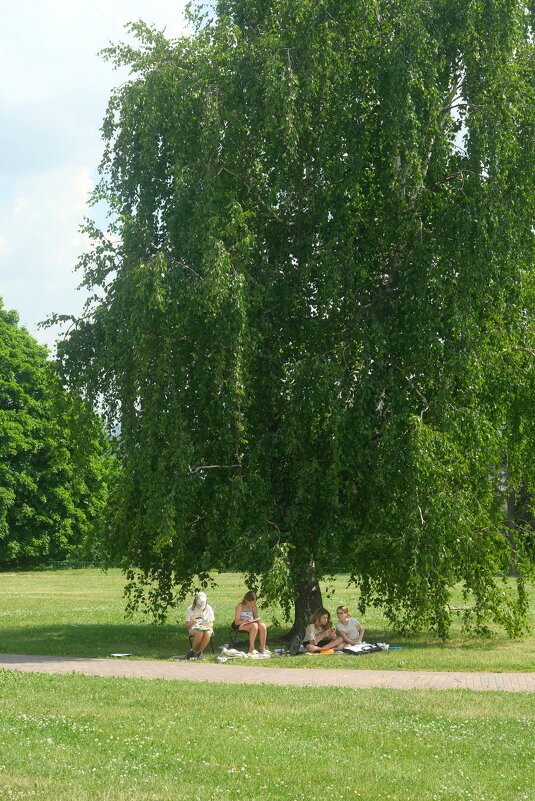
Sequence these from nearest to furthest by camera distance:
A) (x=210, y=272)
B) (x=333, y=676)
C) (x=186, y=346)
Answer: (x=333, y=676) → (x=210, y=272) → (x=186, y=346)

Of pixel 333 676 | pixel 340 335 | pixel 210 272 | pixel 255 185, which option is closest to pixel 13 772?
pixel 333 676

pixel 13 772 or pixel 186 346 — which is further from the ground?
pixel 186 346

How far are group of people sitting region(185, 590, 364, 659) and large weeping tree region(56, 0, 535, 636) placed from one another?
818mm

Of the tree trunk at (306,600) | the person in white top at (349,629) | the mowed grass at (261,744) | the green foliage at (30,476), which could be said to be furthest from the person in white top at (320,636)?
the green foliage at (30,476)

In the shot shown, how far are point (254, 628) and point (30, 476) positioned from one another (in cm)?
3915

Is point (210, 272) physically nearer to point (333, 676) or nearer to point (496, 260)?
point (496, 260)

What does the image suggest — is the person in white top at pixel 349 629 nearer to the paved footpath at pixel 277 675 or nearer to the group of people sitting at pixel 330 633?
the group of people sitting at pixel 330 633

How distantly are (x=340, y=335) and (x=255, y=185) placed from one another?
125 inches

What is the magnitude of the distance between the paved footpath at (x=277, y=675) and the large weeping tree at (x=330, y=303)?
1724 mm

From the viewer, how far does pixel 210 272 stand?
50.8 feet

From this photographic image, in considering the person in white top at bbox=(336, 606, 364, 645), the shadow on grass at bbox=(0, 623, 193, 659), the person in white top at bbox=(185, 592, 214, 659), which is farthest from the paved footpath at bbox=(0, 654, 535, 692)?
the person in white top at bbox=(336, 606, 364, 645)

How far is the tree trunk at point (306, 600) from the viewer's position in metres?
18.4

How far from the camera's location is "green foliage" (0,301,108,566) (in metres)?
52.2

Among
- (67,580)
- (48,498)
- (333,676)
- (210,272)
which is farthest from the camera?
(48,498)
